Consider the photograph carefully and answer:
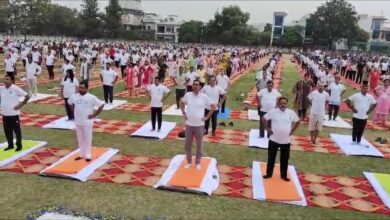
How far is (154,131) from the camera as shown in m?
10.3

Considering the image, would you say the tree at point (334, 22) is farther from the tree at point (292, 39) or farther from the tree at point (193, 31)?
the tree at point (193, 31)

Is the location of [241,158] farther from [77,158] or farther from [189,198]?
[77,158]

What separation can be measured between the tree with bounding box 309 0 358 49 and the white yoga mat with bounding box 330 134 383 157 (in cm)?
7130

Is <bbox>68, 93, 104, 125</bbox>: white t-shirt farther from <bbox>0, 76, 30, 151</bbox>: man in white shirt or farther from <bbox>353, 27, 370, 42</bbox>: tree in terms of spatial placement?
<bbox>353, 27, 370, 42</bbox>: tree

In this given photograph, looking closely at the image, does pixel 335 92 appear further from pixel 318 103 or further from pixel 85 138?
pixel 85 138

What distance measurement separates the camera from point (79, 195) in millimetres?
6227

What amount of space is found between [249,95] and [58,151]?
1076 cm

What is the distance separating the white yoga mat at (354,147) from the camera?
30.4ft

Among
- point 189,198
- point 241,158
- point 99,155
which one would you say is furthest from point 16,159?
point 241,158

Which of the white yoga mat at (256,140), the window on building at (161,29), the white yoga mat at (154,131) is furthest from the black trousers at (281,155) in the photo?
the window on building at (161,29)

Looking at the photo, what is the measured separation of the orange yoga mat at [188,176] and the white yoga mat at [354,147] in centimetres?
369

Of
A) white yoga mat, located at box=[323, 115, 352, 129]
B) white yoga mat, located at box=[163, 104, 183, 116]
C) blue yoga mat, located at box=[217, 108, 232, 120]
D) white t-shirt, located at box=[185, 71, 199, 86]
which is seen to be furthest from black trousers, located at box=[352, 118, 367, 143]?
white yoga mat, located at box=[163, 104, 183, 116]

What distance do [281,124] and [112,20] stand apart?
75.1 meters

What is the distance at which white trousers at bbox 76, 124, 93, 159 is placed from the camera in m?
7.46
